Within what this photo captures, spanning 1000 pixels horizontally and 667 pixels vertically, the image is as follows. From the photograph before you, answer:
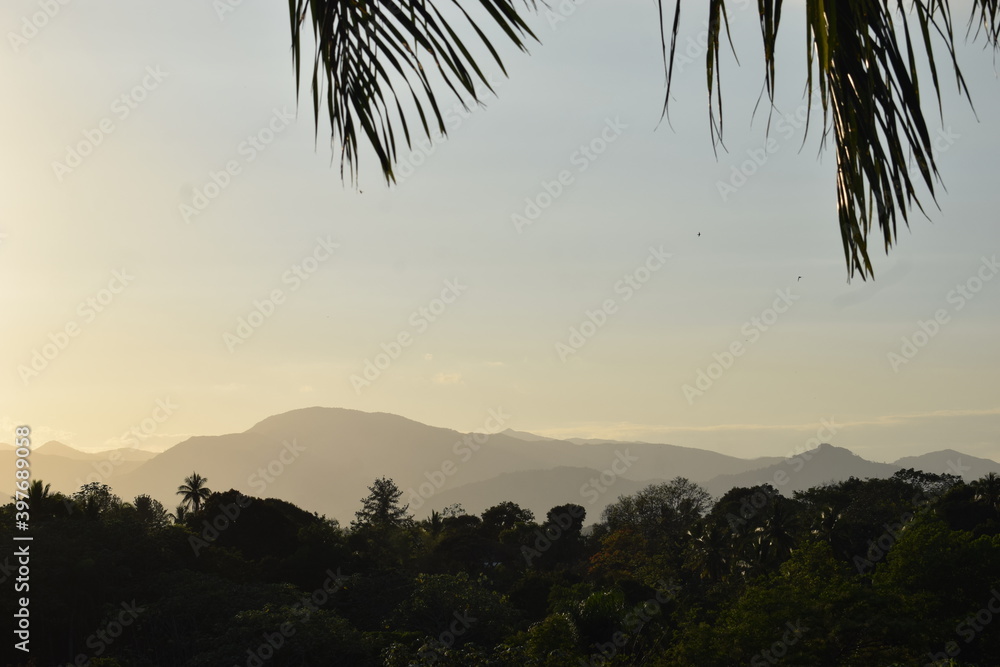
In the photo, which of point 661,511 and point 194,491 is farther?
point 194,491

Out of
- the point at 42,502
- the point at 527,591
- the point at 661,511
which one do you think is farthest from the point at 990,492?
the point at 42,502

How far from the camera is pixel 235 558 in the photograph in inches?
1720

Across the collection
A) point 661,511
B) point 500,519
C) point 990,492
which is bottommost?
point 500,519

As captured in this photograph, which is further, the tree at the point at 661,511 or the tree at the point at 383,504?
the tree at the point at 383,504

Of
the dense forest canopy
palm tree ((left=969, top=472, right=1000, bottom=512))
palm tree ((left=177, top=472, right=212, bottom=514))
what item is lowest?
the dense forest canopy

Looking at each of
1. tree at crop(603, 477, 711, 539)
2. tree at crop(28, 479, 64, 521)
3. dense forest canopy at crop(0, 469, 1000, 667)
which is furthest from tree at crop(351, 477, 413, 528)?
tree at crop(28, 479, 64, 521)

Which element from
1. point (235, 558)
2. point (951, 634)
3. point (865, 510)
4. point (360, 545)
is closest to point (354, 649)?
point (235, 558)

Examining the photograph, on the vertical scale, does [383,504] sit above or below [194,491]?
below

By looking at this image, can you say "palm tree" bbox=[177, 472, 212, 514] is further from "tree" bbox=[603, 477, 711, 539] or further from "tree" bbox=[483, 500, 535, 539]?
"tree" bbox=[603, 477, 711, 539]

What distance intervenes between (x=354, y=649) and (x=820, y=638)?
52.6 ft

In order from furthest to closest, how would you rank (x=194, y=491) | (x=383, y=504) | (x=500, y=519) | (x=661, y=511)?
(x=383, y=504), (x=500, y=519), (x=194, y=491), (x=661, y=511)

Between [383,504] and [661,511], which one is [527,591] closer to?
[661,511]

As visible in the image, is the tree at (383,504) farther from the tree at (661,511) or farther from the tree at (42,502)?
the tree at (42,502)

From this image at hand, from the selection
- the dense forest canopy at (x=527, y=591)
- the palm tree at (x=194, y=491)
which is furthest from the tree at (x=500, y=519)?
the palm tree at (x=194, y=491)
